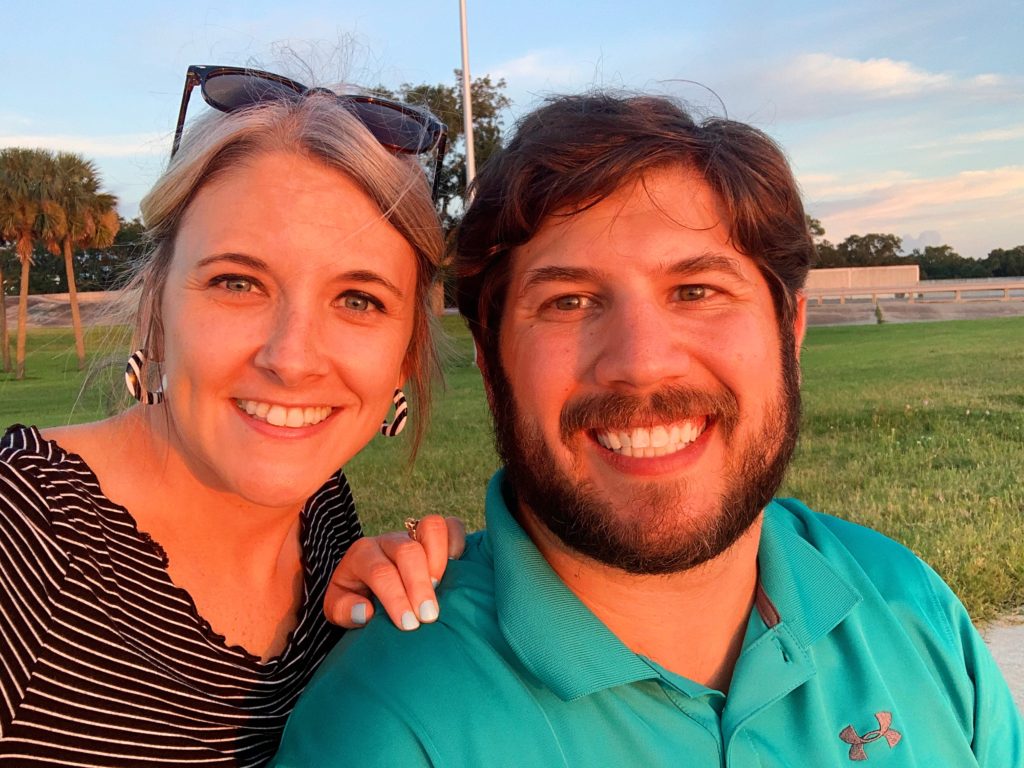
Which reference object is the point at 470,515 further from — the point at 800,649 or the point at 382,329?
the point at 800,649

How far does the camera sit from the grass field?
4816 millimetres

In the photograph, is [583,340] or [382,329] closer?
[583,340]

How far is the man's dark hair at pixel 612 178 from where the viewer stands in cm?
214

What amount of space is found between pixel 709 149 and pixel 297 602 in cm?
166

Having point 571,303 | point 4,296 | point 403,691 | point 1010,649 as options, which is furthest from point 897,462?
point 4,296

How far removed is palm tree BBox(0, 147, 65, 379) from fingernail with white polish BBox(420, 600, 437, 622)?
3210 cm

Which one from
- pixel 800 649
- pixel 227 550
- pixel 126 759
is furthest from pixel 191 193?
pixel 800 649

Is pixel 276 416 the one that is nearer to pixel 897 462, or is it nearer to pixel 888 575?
pixel 888 575

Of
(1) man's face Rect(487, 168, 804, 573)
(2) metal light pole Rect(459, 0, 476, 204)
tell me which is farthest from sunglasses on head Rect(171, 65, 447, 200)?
(2) metal light pole Rect(459, 0, 476, 204)

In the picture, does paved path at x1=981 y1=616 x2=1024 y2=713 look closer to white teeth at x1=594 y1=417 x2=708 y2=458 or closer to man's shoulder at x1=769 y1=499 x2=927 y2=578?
man's shoulder at x1=769 y1=499 x2=927 y2=578

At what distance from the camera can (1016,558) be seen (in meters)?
4.80

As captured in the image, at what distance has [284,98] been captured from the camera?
253cm

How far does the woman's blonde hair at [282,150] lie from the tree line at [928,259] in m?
62.0

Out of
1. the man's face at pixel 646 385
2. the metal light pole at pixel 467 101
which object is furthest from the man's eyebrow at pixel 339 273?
the metal light pole at pixel 467 101
